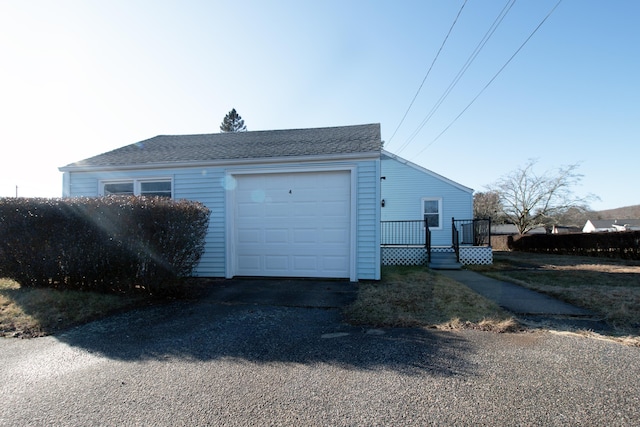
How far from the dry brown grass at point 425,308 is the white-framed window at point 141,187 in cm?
531

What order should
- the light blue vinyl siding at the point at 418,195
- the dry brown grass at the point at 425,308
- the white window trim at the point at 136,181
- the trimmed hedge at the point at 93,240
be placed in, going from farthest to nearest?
1. the light blue vinyl siding at the point at 418,195
2. the white window trim at the point at 136,181
3. the trimmed hedge at the point at 93,240
4. the dry brown grass at the point at 425,308

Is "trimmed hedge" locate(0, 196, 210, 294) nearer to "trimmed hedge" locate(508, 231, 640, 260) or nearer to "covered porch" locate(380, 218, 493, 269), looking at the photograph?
"covered porch" locate(380, 218, 493, 269)

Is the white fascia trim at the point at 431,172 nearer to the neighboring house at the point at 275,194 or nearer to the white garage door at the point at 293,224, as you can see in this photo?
the neighboring house at the point at 275,194

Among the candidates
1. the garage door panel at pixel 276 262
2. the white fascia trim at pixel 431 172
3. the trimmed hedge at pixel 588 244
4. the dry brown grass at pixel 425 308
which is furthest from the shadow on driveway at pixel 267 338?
the trimmed hedge at pixel 588 244

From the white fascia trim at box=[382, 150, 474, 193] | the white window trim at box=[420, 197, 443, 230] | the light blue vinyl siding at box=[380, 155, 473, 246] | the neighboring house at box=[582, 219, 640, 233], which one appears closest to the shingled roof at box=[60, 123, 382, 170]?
the white fascia trim at box=[382, 150, 474, 193]

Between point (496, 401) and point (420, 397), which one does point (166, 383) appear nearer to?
point (420, 397)

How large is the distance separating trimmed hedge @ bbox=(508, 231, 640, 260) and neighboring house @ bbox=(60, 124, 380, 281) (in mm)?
13205

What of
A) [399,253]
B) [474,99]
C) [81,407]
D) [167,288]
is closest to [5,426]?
[81,407]

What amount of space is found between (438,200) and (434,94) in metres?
4.48

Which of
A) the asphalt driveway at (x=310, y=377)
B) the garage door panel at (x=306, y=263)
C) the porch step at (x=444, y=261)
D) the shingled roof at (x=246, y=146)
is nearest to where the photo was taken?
the asphalt driveway at (x=310, y=377)

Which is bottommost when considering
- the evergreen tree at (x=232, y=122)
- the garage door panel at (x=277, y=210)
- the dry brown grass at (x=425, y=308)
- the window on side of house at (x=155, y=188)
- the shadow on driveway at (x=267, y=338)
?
the shadow on driveway at (x=267, y=338)

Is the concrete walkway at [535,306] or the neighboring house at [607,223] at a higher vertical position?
the neighboring house at [607,223]

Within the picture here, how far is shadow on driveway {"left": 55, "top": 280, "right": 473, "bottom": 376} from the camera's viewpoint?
322 centimetres

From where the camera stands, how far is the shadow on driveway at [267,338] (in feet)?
10.6
